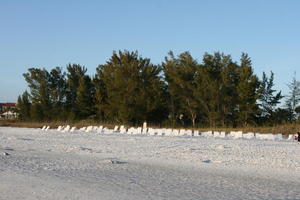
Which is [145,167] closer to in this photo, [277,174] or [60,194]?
[277,174]

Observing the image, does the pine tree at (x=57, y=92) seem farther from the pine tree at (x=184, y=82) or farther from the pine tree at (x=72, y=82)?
the pine tree at (x=184, y=82)

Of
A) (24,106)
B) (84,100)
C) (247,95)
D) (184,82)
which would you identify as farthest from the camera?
(24,106)

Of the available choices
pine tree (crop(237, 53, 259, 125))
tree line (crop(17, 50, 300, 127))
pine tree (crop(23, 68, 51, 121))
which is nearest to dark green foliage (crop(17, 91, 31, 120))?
pine tree (crop(23, 68, 51, 121))

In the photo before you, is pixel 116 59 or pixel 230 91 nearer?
pixel 230 91

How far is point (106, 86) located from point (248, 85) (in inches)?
538

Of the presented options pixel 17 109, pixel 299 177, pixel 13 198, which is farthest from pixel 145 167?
pixel 17 109

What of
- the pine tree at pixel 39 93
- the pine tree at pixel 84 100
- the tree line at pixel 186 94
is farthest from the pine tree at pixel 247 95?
the pine tree at pixel 39 93

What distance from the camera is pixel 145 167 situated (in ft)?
33.1

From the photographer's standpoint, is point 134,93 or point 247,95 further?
point 134,93

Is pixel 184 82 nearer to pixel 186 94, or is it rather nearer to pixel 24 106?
pixel 186 94

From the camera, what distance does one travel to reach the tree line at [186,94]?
110 feet

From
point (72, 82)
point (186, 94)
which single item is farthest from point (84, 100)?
point (186, 94)

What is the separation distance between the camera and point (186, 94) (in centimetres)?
3544

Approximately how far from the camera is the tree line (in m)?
33.5
